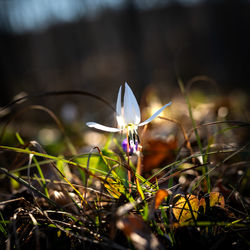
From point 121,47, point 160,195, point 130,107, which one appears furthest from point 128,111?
point 121,47

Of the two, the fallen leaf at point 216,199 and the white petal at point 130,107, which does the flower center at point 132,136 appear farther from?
the fallen leaf at point 216,199

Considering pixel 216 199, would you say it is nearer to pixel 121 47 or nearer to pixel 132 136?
pixel 132 136

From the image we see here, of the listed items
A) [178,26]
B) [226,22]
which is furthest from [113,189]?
[178,26]

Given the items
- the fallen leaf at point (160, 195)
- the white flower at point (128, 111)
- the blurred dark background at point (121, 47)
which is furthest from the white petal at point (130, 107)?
the blurred dark background at point (121, 47)

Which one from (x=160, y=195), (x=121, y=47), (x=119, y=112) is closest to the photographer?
(x=160, y=195)

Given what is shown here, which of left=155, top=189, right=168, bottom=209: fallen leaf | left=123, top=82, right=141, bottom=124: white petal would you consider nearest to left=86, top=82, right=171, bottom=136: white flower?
left=123, top=82, right=141, bottom=124: white petal

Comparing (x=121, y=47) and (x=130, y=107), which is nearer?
(x=130, y=107)
